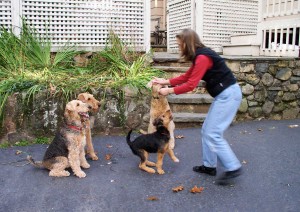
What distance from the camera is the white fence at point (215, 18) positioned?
9336 millimetres

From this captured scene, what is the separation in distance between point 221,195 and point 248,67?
4217 mm

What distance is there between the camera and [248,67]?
7.32 meters

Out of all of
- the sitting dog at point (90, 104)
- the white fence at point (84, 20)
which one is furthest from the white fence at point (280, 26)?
the sitting dog at point (90, 104)

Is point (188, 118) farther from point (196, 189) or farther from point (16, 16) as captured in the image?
point (16, 16)

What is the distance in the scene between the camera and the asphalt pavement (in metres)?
3.53

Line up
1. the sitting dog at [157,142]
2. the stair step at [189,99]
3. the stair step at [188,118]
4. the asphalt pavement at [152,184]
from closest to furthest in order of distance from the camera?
the asphalt pavement at [152,184] < the sitting dog at [157,142] < the stair step at [188,118] < the stair step at [189,99]

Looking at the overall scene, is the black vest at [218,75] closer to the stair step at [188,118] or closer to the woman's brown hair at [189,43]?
the woman's brown hair at [189,43]

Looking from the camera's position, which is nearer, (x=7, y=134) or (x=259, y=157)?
(x=259, y=157)

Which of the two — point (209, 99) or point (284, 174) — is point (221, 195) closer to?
point (284, 174)

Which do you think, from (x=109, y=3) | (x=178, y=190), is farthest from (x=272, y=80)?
(x=178, y=190)

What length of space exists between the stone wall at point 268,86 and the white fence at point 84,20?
2.31m

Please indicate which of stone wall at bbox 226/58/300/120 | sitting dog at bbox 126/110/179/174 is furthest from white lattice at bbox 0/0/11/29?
stone wall at bbox 226/58/300/120

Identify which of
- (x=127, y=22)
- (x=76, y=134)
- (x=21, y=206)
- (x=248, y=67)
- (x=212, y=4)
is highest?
(x=212, y=4)

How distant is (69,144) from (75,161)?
0.76ft
